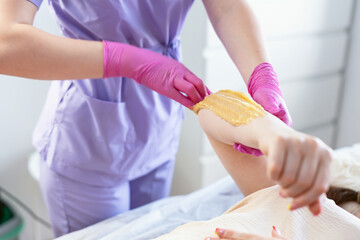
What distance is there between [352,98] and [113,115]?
5.94ft

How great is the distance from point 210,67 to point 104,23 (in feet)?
2.96

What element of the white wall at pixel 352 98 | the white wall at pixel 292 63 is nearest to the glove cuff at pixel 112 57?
the white wall at pixel 292 63

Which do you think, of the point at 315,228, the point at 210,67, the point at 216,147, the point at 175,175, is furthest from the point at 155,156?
the point at 175,175

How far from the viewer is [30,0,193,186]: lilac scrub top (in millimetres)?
1271

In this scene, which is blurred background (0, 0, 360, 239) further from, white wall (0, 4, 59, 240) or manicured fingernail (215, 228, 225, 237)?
manicured fingernail (215, 228, 225, 237)

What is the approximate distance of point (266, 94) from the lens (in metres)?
1.09

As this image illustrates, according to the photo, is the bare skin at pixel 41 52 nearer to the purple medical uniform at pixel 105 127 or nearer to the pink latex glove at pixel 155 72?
the pink latex glove at pixel 155 72

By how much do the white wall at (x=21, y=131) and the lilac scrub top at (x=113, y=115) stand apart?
30.6 inches

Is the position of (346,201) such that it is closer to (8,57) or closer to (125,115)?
(125,115)

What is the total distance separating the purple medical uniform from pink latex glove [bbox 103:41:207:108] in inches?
5.2

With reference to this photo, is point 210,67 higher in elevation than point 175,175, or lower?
higher

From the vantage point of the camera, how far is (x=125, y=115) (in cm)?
135

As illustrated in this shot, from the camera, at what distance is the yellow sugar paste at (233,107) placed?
991mm

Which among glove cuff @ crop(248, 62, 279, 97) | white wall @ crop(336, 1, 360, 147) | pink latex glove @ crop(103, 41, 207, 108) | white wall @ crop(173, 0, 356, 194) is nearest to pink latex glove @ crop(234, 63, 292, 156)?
glove cuff @ crop(248, 62, 279, 97)
